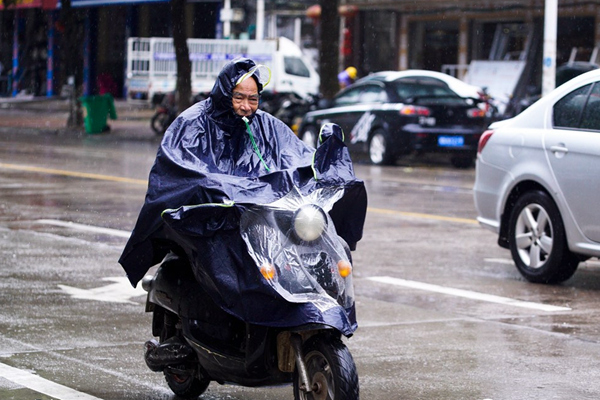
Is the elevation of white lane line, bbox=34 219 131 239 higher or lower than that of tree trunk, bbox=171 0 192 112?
lower

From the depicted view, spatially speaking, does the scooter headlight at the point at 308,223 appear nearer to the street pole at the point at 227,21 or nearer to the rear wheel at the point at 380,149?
the rear wheel at the point at 380,149

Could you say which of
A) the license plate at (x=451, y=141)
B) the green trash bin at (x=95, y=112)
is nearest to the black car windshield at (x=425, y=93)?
the license plate at (x=451, y=141)

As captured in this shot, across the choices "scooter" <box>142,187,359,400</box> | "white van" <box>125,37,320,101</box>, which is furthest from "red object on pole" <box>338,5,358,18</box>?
"scooter" <box>142,187,359,400</box>

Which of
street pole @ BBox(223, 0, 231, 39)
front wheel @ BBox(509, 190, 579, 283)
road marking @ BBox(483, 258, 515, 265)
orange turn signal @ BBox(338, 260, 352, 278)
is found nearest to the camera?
orange turn signal @ BBox(338, 260, 352, 278)

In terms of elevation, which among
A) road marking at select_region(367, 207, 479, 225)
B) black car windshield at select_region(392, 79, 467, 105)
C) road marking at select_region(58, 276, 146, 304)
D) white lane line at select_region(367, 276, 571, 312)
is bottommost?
road marking at select_region(58, 276, 146, 304)

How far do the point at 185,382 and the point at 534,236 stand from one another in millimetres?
4422

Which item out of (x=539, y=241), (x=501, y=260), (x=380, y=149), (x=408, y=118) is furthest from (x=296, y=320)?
(x=380, y=149)

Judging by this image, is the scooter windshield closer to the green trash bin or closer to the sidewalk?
the green trash bin

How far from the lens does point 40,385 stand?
19.6 ft

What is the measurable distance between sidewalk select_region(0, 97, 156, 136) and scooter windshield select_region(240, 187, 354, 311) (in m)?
25.7

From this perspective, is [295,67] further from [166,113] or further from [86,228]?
[86,228]

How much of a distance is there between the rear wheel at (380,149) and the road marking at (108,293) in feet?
42.5

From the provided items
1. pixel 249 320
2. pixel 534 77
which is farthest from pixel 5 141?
pixel 249 320

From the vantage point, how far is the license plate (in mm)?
21188
